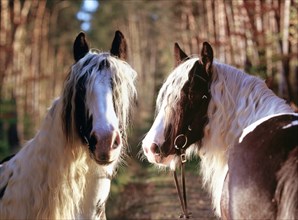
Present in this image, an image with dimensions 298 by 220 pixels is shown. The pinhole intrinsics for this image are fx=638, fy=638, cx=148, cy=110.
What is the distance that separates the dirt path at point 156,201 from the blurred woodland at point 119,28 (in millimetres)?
1624

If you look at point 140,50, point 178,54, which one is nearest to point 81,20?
point 140,50

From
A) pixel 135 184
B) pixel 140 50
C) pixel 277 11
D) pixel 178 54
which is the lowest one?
→ pixel 140 50

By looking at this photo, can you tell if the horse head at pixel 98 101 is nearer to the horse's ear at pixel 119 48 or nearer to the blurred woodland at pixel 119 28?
the horse's ear at pixel 119 48

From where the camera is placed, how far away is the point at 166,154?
15.1 feet

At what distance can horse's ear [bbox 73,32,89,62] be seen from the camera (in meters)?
5.05

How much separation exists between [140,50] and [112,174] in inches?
2595

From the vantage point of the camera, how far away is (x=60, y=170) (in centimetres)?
468

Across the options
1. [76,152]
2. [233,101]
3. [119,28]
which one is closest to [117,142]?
[76,152]

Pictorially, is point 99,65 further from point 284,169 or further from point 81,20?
point 81,20

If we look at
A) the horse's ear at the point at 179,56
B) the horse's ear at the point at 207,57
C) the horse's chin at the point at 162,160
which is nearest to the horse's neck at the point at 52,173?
the horse's chin at the point at 162,160

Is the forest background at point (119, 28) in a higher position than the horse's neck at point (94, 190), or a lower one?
lower

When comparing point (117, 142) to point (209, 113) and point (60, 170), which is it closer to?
point (60, 170)

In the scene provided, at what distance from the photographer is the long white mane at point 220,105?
4.38 m

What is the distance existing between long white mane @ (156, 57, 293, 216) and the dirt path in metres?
3.72
